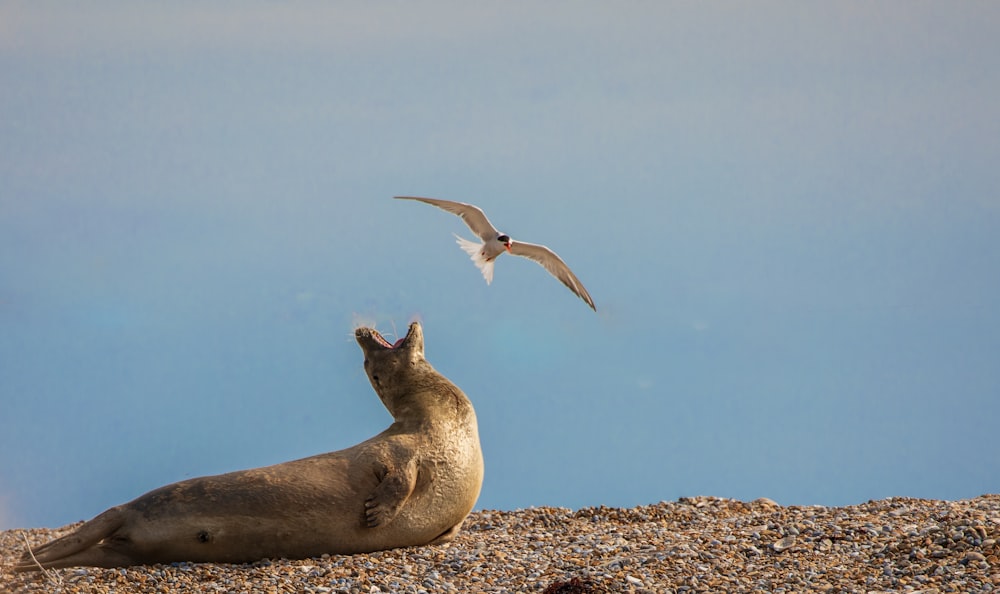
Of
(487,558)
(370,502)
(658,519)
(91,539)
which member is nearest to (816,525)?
(658,519)

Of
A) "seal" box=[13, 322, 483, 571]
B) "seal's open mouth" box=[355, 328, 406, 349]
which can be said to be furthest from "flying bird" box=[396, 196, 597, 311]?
"seal" box=[13, 322, 483, 571]

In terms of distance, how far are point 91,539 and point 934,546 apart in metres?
7.67

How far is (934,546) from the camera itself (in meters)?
9.80

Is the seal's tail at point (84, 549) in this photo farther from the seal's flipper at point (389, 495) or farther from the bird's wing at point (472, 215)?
the bird's wing at point (472, 215)

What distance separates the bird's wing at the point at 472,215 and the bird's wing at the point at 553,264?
40cm

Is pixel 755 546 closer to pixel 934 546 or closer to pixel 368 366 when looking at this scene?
pixel 934 546

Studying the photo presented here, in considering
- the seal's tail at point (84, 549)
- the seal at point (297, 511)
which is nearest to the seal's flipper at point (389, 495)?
the seal at point (297, 511)

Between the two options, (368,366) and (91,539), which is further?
(368,366)

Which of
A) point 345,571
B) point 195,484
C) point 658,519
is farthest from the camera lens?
point 658,519

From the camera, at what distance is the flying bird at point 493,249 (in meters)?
15.1

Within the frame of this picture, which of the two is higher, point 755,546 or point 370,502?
point 755,546

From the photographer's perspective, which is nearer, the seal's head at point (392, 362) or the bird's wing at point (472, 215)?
the seal's head at point (392, 362)

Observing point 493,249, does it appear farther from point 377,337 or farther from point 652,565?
point 652,565

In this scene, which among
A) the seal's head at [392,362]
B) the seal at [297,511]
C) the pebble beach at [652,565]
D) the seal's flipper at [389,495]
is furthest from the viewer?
the seal's head at [392,362]
